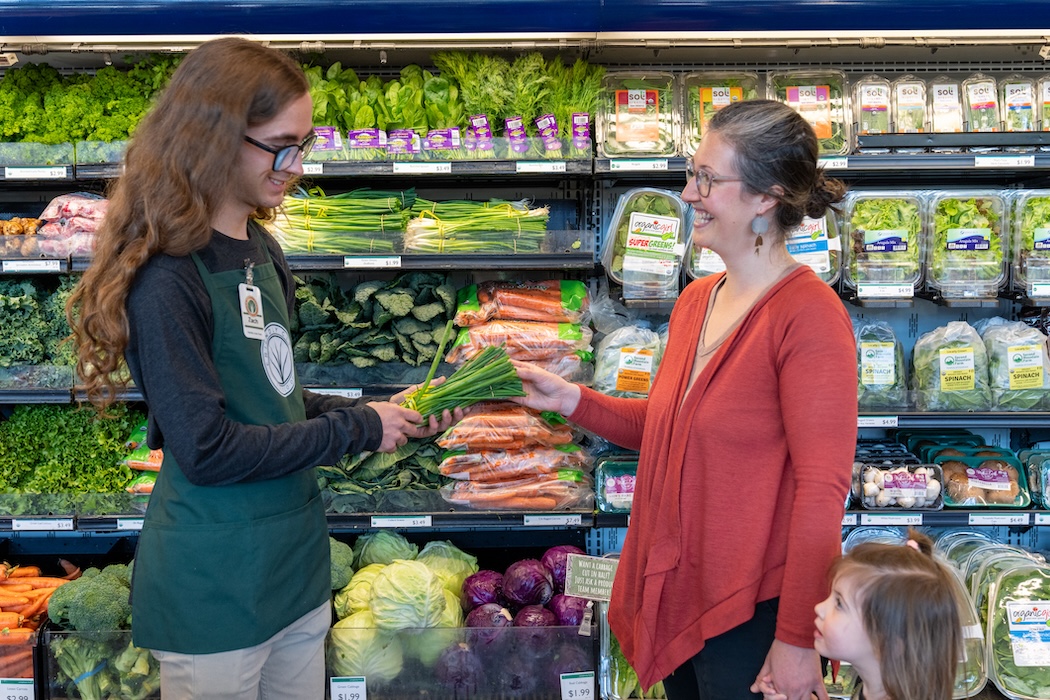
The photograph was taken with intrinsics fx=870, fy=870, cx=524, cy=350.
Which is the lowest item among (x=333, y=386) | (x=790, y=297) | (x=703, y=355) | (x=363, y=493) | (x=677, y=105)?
(x=363, y=493)

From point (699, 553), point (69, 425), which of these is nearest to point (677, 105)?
point (699, 553)

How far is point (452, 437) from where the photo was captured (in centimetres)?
308

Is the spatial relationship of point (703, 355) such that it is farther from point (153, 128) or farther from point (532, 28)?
point (532, 28)

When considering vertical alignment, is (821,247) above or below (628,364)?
above

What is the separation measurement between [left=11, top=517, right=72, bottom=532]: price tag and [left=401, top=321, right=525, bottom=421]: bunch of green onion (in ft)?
4.93

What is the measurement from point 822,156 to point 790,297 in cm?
152

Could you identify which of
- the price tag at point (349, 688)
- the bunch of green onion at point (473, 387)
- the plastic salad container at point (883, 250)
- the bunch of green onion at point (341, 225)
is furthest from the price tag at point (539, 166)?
the price tag at point (349, 688)

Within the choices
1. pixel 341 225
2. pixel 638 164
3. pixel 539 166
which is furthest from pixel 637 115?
pixel 341 225

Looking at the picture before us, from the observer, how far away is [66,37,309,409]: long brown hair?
5.13ft

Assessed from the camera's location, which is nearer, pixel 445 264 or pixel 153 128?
pixel 153 128

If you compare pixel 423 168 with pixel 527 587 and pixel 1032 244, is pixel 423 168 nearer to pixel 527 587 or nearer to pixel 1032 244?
pixel 527 587

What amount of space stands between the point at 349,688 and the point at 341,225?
1.57 metres

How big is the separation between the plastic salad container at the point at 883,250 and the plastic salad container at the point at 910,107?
1.03 ft

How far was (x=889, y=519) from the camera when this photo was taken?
303 cm
